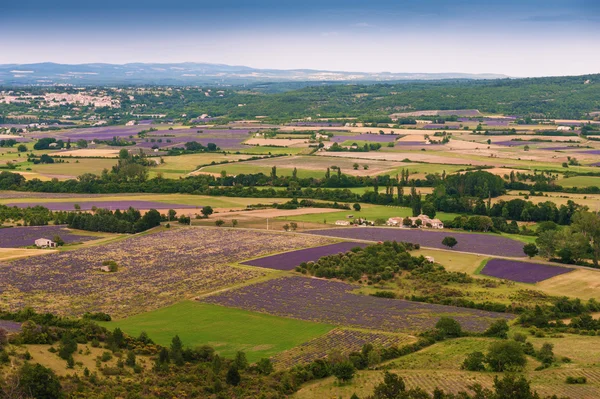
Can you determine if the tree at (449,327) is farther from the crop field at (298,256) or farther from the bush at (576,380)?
the crop field at (298,256)

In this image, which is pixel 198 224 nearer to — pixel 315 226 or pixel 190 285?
pixel 315 226

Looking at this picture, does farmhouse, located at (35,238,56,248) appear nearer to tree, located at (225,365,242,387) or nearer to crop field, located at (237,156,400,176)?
tree, located at (225,365,242,387)

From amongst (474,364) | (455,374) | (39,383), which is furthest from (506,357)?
(39,383)

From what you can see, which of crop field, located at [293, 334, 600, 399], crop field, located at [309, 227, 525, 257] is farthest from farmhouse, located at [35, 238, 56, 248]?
crop field, located at [293, 334, 600, 399]

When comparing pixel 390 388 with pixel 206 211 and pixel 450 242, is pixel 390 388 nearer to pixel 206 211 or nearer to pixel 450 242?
pixel 450 242

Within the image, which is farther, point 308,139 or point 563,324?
point 308,139

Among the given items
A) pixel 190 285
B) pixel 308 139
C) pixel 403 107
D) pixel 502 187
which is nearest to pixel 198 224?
pixel 190 285

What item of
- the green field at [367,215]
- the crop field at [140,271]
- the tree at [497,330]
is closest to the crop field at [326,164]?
the green field at [367,215]
